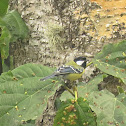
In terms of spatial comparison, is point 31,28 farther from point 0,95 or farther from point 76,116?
point 76,116

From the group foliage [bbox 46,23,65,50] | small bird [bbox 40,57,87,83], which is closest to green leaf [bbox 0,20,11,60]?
foliage [bbox 46,23,65,50]

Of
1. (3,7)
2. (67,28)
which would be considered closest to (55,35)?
(67,28)

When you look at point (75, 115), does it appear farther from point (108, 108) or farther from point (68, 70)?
point (68, 70)

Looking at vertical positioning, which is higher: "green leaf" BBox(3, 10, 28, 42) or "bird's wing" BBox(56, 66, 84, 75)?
"green leaf" BBox(3, 10, 28, 42)

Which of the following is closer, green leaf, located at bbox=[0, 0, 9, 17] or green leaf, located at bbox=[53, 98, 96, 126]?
green leaf, located at bbox=[53, 98, 96, 126]

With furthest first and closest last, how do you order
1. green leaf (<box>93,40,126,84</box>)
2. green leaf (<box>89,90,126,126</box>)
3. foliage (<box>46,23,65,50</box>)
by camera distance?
1. foliage (<box>46,23,65,50</box>)
2. green leaf (<box>93,40,126,84</box>)
3. green leaf (<box>89,90,126,126</box>)

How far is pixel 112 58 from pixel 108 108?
0.40 m

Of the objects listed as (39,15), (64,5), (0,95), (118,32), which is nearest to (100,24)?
(118,32)

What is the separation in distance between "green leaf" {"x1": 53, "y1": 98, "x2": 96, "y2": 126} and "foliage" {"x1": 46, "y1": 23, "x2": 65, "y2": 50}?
0.65 m

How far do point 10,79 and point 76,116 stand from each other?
41cm

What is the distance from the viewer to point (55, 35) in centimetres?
183

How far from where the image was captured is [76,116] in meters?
1.22

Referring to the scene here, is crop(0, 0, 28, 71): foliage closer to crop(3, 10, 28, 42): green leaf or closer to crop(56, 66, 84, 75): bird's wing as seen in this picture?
crop(3, 10, 28, 42): green leaf

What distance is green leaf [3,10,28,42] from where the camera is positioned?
1820 millimetres
